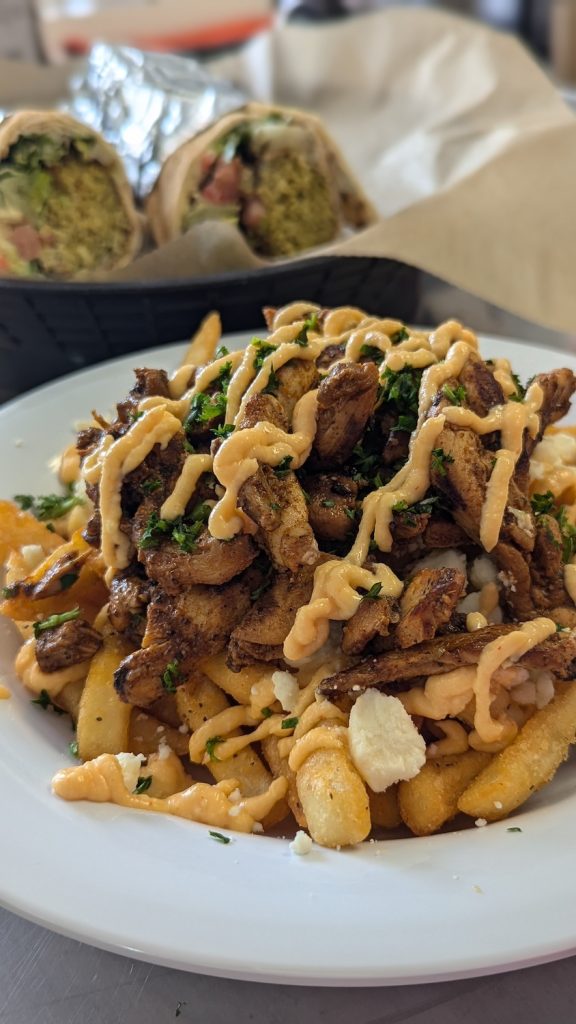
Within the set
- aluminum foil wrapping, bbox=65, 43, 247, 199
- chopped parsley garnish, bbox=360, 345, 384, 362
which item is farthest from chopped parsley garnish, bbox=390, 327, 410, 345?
aluminum foil wrapping, bbox=65, 43, 247, 199

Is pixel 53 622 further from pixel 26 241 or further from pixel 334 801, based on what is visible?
pixel 26 241

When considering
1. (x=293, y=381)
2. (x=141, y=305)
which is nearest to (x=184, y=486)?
(x=293, y=381)

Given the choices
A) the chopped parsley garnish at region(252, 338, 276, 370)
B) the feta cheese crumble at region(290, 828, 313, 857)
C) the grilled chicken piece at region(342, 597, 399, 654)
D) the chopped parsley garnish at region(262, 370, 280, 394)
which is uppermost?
the chopped parsley garnish at region(252, 338, 276, 370)

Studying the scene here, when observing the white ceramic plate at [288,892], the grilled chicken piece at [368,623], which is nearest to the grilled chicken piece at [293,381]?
the grilled chicken piece at [368,623]

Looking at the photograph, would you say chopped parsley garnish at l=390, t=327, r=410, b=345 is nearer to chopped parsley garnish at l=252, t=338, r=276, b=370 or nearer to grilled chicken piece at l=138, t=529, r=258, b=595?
chopped parsley garnish at l=252, t=338, r=276, b=370

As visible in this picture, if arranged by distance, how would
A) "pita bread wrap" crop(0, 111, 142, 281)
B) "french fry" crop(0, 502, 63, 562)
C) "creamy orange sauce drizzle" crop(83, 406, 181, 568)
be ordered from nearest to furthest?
1. "creamy orange sauce drizzle" crop(83, 406, 181, 568)
2. "french fry" crop(0, 502, 63, 562)
3. "pita bread wrap" crop(0, 111, 142, 281)

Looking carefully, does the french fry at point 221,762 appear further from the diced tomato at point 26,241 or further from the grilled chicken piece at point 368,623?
the diced tomato at point 26,241

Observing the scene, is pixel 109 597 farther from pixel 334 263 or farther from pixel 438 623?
pixel 334 263
